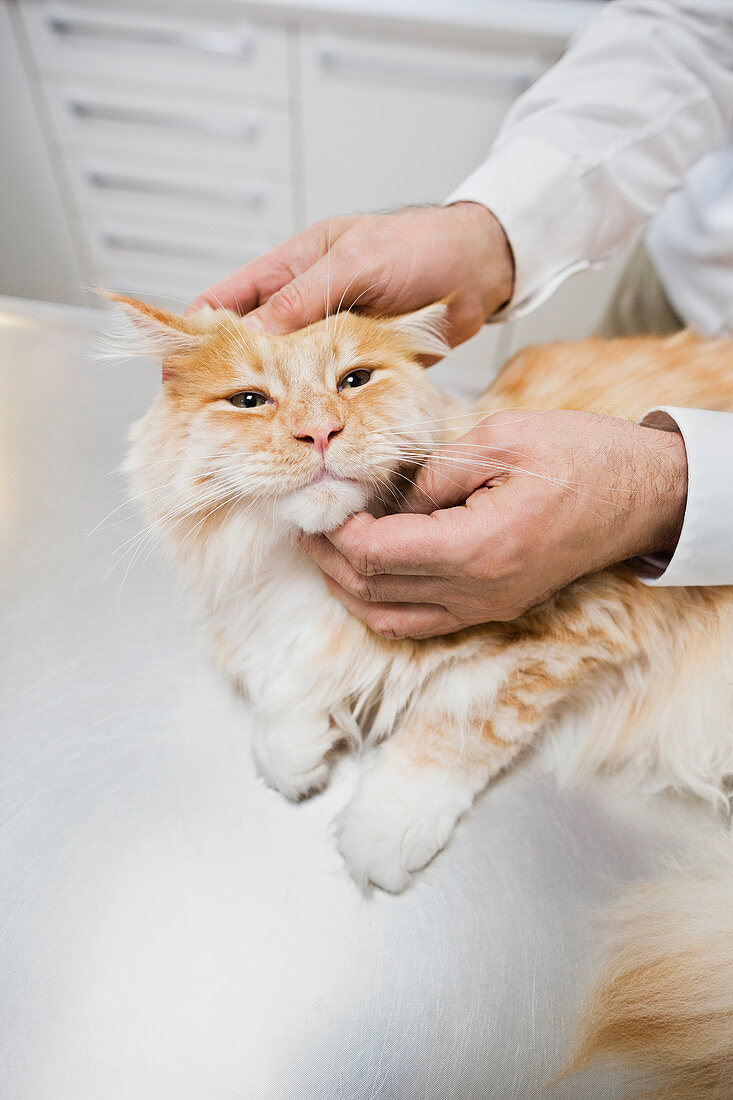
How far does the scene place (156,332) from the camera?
2.30 ft

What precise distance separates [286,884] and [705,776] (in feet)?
1.67

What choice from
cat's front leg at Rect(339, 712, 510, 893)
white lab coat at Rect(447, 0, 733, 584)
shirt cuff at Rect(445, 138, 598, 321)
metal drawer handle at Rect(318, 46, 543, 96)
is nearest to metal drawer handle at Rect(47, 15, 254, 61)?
metal drawer handle at Rect(318, 46, 543, 96)

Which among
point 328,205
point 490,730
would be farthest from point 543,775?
point 328,205

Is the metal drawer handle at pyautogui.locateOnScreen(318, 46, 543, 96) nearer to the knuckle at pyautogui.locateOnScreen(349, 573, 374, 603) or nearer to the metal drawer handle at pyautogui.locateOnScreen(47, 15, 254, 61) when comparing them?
the metal drawer handle at pyautogui.locateOnScreen(47, 15, 254, 61)

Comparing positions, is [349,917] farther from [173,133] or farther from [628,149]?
[173,133]

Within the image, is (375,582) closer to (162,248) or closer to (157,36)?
(157,36)

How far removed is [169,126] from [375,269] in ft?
5.17

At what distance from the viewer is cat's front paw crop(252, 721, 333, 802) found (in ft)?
2.56

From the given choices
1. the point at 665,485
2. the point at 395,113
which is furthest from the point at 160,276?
the point at 665,485

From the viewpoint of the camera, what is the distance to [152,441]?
29.8 inches

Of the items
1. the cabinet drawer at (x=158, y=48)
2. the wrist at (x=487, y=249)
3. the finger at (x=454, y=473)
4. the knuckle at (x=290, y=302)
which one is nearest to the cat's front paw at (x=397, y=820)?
the finger at (x=454, y=473)

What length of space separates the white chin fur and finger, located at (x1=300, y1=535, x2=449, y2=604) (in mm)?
49

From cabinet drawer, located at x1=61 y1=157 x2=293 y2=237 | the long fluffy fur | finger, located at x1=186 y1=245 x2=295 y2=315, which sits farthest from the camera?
cabinet drawer, located at x1=61 y1=157 x2=293 y2=237

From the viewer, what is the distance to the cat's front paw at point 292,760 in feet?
2.56
